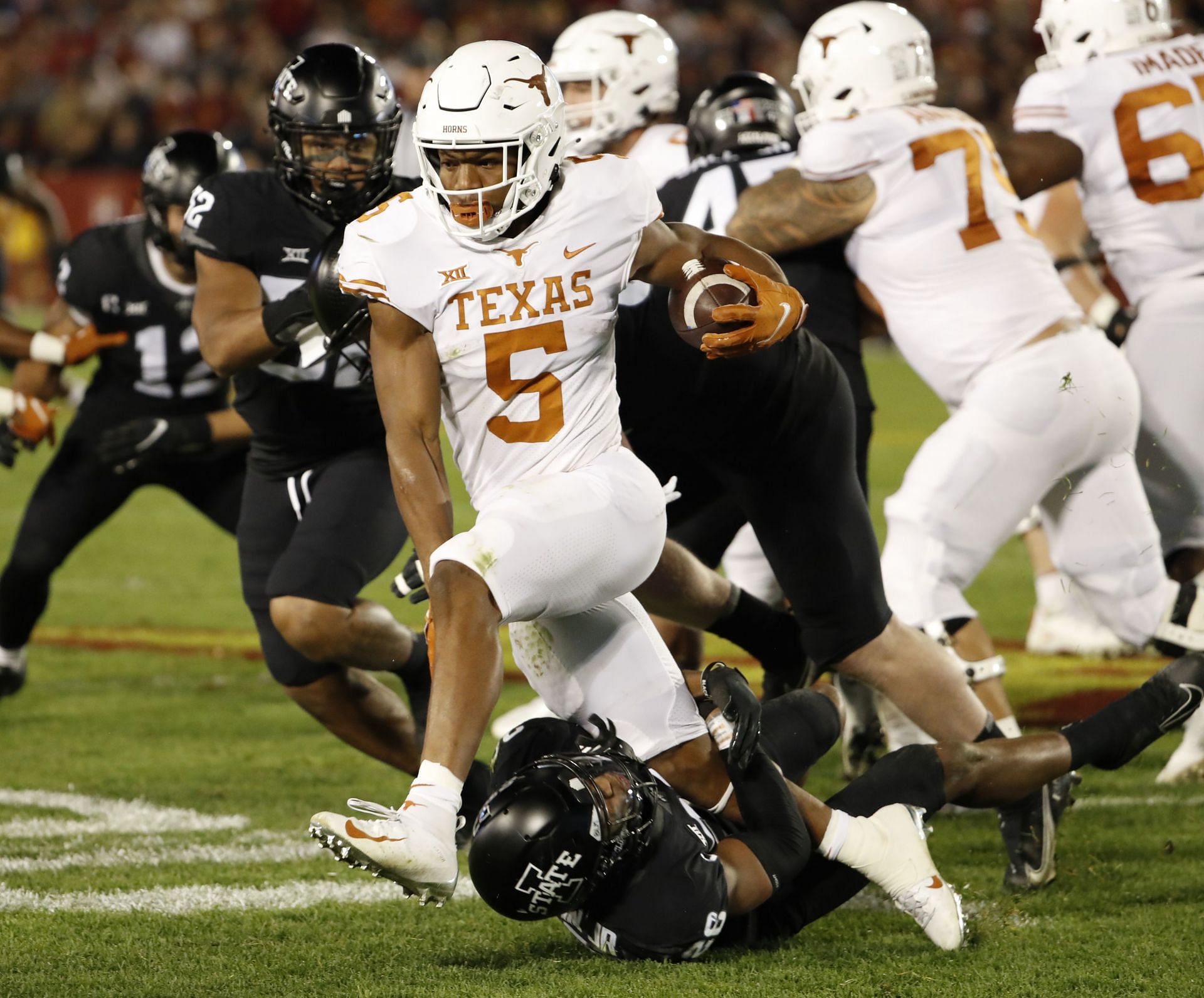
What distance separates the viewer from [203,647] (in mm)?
6246

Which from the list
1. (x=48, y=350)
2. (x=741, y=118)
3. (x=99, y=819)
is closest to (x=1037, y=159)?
(x=741, y=118)

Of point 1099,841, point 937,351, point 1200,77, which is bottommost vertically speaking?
point 1099,841

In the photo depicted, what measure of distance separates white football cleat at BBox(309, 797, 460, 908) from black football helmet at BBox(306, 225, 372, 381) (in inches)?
39.5

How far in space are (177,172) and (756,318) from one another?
8.57 ft

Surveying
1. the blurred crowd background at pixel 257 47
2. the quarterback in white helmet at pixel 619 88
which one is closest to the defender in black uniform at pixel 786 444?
the quarterback in white helmet at pixel 619 88

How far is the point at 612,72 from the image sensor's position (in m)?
5.46

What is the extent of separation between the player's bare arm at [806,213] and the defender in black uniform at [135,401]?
1751 millimetres

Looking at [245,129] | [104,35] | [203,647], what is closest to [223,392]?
[203,647]

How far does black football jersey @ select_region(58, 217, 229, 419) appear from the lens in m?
5.27

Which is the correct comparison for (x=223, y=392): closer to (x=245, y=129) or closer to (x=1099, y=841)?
(x=1099, y=841)

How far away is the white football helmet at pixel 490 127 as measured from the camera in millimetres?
Result: 2941

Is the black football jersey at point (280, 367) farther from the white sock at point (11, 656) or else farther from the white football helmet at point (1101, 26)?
the white football helmet at point (1101, 26)

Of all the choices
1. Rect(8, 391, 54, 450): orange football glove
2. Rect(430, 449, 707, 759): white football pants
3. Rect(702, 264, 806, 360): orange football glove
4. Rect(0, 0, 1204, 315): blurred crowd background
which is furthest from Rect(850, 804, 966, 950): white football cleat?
Rect(0, 0, 1204, 315): blurred crowd background

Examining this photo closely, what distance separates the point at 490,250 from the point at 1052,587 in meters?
3.54
